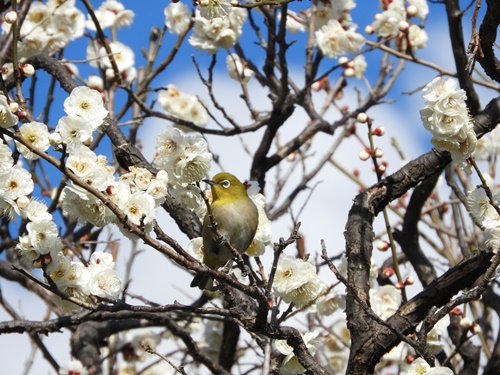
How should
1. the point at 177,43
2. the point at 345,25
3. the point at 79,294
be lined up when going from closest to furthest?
the point at 79,294 < the point at 177,43 < the point at 345,25

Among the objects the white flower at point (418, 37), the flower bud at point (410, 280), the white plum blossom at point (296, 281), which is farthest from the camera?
the white flower at point (418, 37)

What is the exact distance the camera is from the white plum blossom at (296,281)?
138 inches

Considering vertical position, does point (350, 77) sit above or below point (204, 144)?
above

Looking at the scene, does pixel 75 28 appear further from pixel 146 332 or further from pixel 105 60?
pixel 146 332

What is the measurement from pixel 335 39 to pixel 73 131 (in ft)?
10.7

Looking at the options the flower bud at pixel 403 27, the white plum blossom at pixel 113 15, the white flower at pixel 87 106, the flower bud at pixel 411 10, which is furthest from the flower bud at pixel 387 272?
the white plum blossom at pixel 113 15

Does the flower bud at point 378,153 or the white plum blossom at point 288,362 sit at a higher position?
the flower bud at point 378,153

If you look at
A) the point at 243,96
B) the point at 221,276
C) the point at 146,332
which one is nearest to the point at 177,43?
the point at 243,96

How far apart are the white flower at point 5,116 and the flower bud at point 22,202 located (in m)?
0.27

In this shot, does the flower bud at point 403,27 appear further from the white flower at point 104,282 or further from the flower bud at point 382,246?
the white flower at point 104,282

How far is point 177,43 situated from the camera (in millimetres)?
5414

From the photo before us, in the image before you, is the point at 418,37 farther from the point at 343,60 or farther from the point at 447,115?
the point at 447,115

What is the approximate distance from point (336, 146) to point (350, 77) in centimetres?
60

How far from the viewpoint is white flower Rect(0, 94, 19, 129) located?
2.57 meters
